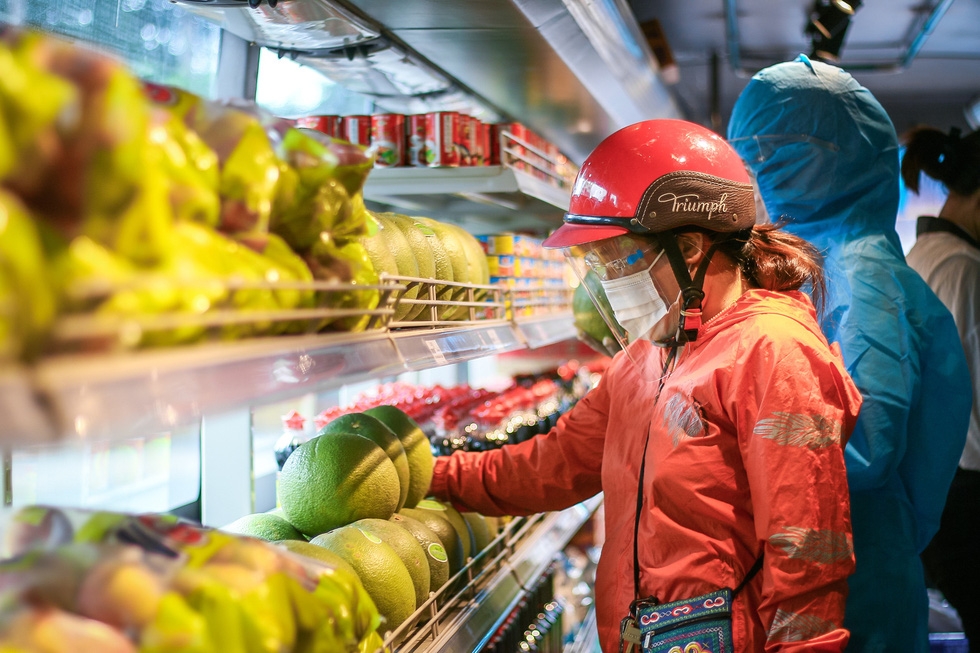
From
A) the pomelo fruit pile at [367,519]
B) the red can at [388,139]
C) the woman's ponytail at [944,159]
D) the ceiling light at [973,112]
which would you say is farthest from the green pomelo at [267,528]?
the ceiling light at [973,112]

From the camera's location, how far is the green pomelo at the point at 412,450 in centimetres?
190

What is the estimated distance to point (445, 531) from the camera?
184cm

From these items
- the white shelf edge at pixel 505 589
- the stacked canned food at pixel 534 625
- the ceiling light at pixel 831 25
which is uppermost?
the ceiling light at pixel 831 25

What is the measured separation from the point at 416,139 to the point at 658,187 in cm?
77

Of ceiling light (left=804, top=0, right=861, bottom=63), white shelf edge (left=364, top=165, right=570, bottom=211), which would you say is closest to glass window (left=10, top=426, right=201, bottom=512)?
white shelf edge (left=364, top=165, right=570, bottom=211)

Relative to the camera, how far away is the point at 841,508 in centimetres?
157

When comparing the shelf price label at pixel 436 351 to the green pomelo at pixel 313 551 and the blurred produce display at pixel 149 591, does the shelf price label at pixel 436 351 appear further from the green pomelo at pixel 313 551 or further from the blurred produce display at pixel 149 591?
the blurred produce display at pixel 149 591

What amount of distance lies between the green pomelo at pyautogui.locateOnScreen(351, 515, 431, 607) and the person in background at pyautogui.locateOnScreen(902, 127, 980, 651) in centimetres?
239

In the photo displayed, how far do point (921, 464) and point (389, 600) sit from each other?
5.25ft

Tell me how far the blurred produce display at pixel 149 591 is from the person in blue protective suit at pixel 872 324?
5.54 ft

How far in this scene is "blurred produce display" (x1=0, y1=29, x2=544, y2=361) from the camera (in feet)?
2.00

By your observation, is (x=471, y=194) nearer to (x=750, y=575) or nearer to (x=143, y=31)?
(x=143, y=31)

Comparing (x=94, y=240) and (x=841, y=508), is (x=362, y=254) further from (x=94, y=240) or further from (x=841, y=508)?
(x=841, y=508)

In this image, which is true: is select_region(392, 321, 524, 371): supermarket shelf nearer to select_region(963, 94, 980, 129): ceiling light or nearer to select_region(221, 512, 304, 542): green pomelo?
select_region(221, 512, 304, 542): green pomelo
